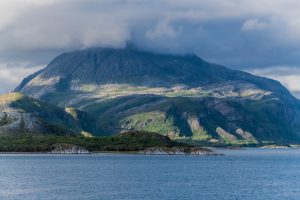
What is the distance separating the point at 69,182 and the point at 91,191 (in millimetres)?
27049

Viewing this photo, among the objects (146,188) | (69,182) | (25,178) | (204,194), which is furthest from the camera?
(25,178)

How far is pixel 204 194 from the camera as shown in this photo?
493 feet

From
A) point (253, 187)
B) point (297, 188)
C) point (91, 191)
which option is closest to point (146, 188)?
point (91, 191)

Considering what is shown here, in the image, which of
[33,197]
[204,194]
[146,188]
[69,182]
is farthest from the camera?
[69,182]

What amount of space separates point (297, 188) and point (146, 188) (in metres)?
41.2

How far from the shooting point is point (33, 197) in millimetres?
138625

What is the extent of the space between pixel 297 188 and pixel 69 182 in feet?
207

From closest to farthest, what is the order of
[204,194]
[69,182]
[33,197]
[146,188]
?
1. [33,197]
2. [204,194]
3. [146,188]
4. [69,182]

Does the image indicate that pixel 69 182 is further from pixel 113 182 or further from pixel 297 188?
pixel 297 188

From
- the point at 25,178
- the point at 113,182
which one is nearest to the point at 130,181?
the point at 113,182

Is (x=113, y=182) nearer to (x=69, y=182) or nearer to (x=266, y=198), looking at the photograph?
(x=69, y=182)

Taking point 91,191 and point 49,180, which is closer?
point 91,191

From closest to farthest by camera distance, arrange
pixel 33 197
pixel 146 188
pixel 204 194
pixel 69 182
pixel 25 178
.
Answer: pixel 33 197
pixel 204 194
pixel 146 188
pixel 69 182
pixel 25 178

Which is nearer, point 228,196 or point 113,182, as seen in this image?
point 228,196
